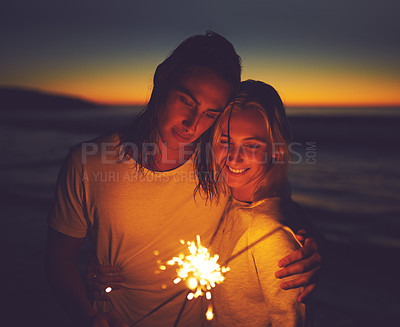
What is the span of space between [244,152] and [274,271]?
952mm

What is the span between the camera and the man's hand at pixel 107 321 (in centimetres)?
200

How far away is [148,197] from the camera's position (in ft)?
7.50

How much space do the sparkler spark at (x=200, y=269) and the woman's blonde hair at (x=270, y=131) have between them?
546 millimetres

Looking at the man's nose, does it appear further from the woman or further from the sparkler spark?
the sparkler spark

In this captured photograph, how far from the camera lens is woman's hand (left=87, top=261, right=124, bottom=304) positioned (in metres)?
2.21

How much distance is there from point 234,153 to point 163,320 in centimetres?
141

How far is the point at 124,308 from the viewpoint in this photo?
7.68 feet

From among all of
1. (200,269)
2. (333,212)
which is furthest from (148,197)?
(333,212)

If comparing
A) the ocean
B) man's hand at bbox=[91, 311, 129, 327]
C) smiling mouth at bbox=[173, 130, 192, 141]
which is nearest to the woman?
smiling mouth at bbox=[173, 130, 192, 141]

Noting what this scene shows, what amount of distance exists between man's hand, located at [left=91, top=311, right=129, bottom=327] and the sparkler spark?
0.42 m

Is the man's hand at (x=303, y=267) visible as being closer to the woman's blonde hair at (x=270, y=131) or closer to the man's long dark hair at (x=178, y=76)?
the woman's blonde hair at (x=270, y=131)

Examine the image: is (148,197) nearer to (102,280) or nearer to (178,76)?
(102,280)

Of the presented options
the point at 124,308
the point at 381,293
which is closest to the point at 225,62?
the point at 124,308

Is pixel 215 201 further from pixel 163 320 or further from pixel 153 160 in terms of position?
pixel 163 320
